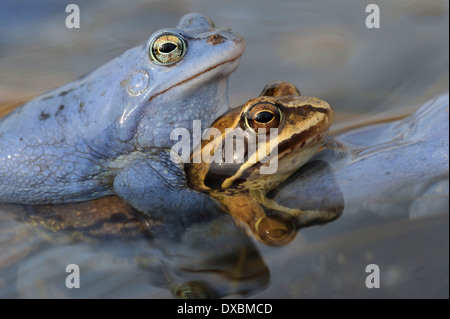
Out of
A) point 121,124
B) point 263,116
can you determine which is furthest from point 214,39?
point 121,124

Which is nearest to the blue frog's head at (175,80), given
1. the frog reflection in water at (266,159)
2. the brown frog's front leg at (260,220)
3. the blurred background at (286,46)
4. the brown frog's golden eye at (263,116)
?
the frog reflection in water at (266,159)

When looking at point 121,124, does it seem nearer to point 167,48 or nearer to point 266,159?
point 167,48

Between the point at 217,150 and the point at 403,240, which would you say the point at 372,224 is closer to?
the point at 403,240

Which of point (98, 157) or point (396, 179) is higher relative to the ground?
point (98, 157)

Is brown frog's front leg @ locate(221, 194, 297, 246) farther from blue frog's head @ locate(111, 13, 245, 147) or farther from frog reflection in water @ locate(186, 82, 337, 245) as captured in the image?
blue frog's head @ locate(111, 13, 245, 147)

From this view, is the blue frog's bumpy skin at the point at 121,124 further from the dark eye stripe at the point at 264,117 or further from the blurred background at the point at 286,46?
the blurred background at the point at 286,46

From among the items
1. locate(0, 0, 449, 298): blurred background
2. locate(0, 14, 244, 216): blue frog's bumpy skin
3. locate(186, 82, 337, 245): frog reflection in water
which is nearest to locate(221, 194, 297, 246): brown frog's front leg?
locate(186, 82, 337, 245): frog reflection in water

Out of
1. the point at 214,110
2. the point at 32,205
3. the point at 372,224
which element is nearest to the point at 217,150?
the point at 214,110
